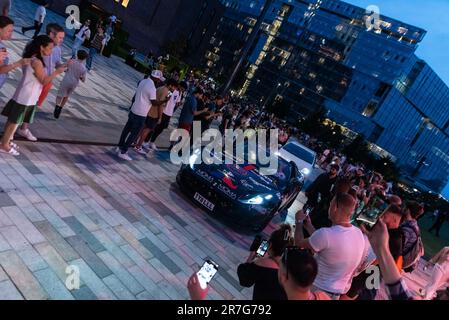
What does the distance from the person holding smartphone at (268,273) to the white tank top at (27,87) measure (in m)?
4.23

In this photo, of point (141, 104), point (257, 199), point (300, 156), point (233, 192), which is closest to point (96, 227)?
point (233, 192)

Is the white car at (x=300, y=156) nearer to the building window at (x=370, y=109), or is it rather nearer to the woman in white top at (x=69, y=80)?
the woman in white top at (x=69, y=80)

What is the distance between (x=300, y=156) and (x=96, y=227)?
11.9 metres

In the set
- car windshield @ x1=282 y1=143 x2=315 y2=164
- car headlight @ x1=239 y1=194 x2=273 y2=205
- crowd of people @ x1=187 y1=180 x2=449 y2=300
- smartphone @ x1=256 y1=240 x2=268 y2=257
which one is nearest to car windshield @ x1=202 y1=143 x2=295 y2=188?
car headlight @ x1=239 y1=194 x2=273 y2=205

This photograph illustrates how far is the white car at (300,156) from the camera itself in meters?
14.6

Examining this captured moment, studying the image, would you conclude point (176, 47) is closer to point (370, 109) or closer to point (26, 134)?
point (26, 134)

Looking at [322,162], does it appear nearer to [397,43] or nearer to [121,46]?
[121,46]

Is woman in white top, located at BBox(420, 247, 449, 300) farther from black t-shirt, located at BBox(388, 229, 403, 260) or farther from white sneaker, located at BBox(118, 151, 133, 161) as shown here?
white sneaker, located at BBox(118, 151, 133, 161)

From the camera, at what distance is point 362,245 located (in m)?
3.23

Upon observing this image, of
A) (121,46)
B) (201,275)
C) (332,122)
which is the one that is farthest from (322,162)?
(332,122)

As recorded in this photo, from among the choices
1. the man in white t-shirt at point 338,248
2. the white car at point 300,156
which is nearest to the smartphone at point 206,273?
the man in white t-shirt at point 338,248

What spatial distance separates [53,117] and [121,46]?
22704 mm

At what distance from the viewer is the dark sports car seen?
6254 mm

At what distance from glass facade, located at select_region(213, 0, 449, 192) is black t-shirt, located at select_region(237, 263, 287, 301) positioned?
9650 cm
